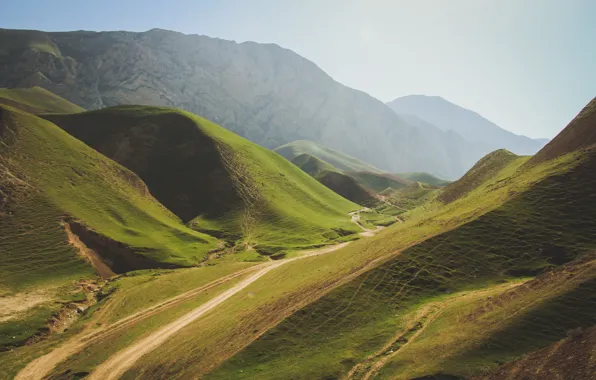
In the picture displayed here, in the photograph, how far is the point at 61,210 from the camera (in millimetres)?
81875

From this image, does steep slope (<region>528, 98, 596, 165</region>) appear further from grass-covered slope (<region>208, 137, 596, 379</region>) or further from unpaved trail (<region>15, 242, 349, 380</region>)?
unpaved trail (<region>15, 242, 349, 380</region>)

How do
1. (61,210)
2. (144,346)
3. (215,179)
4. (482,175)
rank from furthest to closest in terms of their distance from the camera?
(215,179) < (482,175) < (61,210) < (144,346)

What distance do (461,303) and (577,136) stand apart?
1966 inches

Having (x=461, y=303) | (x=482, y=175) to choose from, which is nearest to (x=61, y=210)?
(x=461, y=303)

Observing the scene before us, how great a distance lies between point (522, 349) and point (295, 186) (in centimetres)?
14109

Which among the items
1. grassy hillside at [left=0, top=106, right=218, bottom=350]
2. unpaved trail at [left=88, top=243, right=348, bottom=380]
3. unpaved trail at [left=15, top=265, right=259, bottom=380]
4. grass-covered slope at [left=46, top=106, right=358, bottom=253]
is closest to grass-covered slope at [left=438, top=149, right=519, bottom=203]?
grass-covered slope at [left=46, top=106, right=358, bottom=253]

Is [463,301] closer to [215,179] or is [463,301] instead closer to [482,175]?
[482,175]

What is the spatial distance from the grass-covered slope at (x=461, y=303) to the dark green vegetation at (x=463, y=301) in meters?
0.10

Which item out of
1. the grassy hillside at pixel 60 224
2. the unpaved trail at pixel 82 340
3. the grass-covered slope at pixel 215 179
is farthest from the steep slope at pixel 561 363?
the grass-covered slope at pixel 215 179

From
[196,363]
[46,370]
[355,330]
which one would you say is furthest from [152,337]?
[355,330]

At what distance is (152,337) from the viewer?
45156 mm

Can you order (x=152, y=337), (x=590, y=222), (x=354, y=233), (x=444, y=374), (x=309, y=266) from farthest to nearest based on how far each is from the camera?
(x=354, y=233)
(x=309, y=266)
(x=152, y=337)
(x=590, y=222)
(x=444, y=374)

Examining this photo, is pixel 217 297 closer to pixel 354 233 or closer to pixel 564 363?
pixel 564 363

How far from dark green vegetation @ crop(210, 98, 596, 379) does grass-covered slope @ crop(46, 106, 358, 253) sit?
6254 cm
